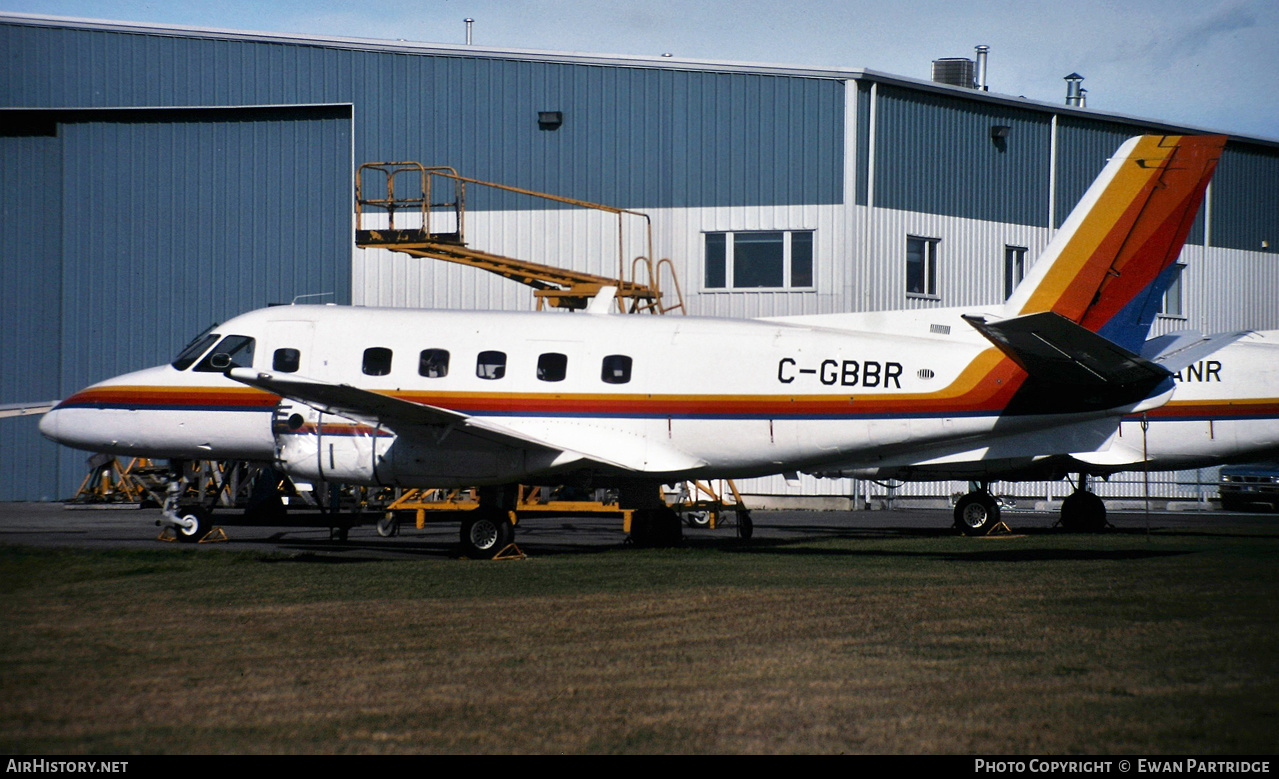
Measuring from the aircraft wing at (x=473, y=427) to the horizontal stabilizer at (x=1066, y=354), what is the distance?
4.83 metres

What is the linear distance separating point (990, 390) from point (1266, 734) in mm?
10339

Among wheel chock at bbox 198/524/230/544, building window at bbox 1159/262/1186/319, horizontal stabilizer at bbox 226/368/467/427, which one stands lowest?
wheel chock at bbox 198/524/230/544

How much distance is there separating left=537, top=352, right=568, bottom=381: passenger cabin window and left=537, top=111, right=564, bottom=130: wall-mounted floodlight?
16.1 m

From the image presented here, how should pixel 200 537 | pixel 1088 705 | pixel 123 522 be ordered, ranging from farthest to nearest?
pixel 123 522
pixel 200 537
pixel 1088 705

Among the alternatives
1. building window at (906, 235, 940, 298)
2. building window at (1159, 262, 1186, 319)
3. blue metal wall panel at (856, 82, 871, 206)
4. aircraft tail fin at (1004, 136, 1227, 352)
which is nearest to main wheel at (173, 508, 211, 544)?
aircraft tail fin at (1004, 136, 1227, 352)

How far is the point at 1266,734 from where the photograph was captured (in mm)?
6379

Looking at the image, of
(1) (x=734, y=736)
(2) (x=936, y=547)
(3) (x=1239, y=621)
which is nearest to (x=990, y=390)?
(2) (x=936, y=547)

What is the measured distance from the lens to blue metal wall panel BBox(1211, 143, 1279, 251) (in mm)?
39250

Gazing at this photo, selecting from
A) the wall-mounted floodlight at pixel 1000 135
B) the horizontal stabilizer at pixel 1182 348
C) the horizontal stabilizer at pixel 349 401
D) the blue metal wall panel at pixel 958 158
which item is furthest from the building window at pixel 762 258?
the horizontal stabilizer at pixel 349 401

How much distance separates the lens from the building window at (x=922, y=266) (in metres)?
32.8

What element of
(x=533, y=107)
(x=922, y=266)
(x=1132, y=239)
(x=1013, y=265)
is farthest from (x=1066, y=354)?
(x=1013, y=265)

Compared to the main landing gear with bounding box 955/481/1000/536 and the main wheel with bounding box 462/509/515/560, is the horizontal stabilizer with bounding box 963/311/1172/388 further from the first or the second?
the main wheel with bounding box 462/509/515/560

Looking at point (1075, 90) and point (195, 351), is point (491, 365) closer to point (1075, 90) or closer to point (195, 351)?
point (195, 351)

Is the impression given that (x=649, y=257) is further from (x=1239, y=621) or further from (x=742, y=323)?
(x=1239, y=621)
